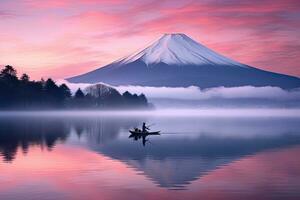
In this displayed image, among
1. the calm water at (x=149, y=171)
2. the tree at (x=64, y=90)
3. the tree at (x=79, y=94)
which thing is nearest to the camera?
the calm water at (x=149, y=171)

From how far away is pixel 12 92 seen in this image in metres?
151

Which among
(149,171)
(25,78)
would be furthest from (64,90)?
(149,171)

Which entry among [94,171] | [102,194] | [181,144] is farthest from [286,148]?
[102,194]

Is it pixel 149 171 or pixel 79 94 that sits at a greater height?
pixel 79 94

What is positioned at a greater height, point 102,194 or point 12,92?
point 12,92

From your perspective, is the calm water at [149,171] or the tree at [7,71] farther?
the tree at [7,71]

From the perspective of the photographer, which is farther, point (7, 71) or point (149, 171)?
point (7, 71)

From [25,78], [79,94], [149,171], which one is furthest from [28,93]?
[149,171]

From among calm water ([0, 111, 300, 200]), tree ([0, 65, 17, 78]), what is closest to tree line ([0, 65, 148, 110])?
tree ([0, 65, 17, 78])

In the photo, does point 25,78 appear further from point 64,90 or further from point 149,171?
point 149,171

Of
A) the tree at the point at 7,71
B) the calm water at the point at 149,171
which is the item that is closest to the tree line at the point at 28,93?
the tree at the point at 7,71

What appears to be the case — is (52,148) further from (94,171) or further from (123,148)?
(94,171)

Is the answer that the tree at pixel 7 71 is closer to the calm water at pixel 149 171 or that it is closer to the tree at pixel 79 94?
the tree at pixel 79 94

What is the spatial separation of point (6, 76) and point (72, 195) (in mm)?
128465
